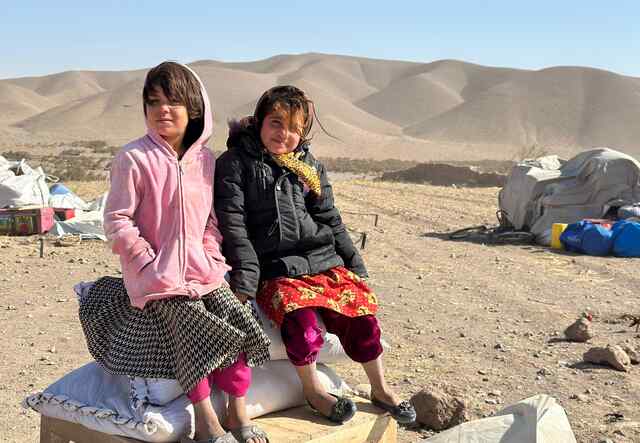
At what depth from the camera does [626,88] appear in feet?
320

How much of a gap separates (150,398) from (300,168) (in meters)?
0.96

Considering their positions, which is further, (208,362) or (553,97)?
(553,97)

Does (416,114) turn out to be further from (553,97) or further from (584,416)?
(584,416)

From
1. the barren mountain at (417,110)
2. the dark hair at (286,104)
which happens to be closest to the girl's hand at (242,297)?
the dark hair at (286,104)

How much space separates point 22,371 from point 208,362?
2638 mm

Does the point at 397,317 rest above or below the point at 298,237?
below

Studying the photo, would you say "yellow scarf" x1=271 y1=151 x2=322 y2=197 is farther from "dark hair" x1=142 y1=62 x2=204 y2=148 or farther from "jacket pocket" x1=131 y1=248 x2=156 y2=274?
"jacket pocket" x1=131 y1=248 x2=156 y2=274

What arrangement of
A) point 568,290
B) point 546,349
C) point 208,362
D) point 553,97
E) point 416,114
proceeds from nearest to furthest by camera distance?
point 208,362 < point 546,349 < point 568,290 < point 553,97 < point 416,114

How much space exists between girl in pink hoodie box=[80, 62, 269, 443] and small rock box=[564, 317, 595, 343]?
3.52m

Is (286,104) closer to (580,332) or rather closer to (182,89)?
(182,89)

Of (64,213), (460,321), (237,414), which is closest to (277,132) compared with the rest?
(237,414)

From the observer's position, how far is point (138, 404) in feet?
8.89

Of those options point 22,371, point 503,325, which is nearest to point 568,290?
point 503,325

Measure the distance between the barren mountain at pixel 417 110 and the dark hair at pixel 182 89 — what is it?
44.3m
